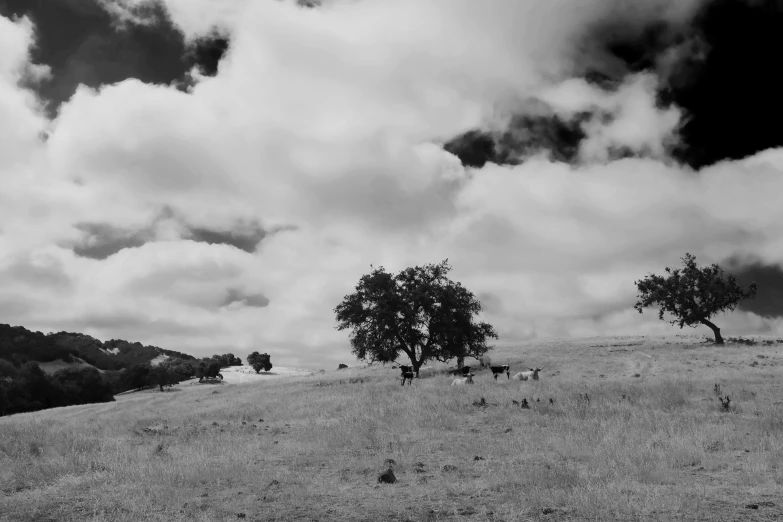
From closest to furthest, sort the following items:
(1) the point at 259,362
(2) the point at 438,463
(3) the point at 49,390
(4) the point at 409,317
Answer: (2) the point at 438,463 → (4) the point at 409,317 → (3) the point at 49,390 → (1) the point at 259,362

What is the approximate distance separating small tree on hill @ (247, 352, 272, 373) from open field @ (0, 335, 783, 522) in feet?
354

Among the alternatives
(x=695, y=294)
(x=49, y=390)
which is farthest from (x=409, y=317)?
(x=49, y=390)

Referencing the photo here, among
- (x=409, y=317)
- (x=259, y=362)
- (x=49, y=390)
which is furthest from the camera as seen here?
(x=259, y=362)

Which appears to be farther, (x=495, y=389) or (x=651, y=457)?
(x=495, y=389)

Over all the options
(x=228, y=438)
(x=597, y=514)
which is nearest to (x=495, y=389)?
(x=228, y=438)

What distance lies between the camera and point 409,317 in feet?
162

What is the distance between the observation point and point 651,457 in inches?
469

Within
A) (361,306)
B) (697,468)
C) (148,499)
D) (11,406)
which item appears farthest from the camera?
(11,406)

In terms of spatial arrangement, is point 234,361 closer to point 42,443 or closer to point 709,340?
point 709,340

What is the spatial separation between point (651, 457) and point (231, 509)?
366 inches

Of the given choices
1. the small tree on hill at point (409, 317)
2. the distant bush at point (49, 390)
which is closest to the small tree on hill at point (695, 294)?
the small tree on hill at point (409, 317)

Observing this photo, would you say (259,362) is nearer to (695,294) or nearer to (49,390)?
(49,390)

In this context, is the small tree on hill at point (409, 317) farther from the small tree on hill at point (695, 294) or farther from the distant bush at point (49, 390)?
the distant bush at point (49, 390)

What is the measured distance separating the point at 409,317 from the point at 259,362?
87084 mm
